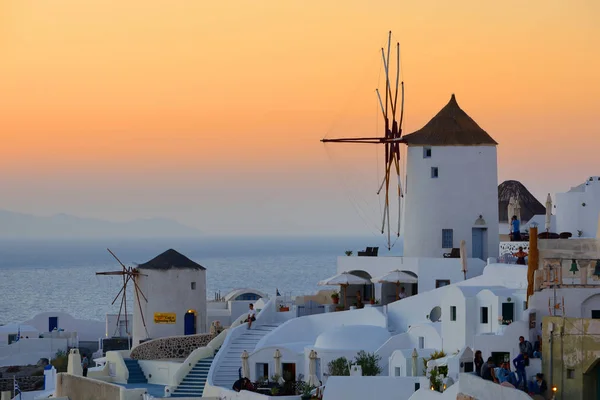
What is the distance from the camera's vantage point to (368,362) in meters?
44.3

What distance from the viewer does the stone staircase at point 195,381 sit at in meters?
47.4

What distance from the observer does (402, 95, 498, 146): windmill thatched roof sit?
5184cm

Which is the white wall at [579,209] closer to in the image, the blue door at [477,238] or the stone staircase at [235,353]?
the blue door at [477,238]

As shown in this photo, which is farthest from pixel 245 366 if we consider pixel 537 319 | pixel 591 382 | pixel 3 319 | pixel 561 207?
pixel 3 319

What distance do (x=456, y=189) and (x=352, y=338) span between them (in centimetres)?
803

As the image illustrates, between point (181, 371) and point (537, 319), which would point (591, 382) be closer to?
point (537, 319)

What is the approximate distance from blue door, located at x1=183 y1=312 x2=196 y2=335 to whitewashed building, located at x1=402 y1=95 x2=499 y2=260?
738 centimetres

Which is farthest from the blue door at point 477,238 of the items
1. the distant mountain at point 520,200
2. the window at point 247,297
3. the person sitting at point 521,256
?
the window at point 247,297

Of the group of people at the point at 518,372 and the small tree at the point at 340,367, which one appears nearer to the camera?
the group of people at the point at 518,372

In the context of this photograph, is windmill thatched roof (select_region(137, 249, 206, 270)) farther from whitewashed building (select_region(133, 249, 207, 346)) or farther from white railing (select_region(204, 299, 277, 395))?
white railing (select_region(204, 299, 277, 395))

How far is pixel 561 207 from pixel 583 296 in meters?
17.6

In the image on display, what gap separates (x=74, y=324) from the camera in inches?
2621

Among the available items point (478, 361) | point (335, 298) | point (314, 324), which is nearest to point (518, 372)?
point (478, 361)

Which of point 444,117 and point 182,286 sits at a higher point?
point 444,117
